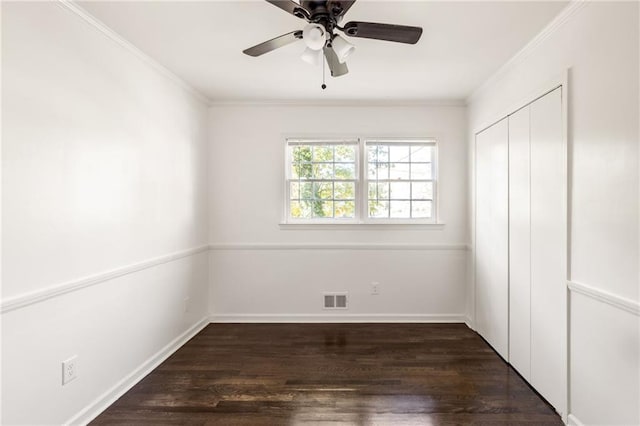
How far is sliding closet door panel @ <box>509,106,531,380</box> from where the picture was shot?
99.3 inches

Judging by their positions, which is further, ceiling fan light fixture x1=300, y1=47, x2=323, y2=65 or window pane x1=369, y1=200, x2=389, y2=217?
window pane x1=369, y1=200, x2=389, y2=217

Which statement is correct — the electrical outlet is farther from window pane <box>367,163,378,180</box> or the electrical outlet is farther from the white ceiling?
window pane <box>367,163,378,180</box>

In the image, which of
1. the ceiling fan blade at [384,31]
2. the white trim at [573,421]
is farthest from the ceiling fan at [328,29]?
the white trim at [573,421]

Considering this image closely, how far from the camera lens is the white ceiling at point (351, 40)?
6.66 ft

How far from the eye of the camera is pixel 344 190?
3.96 metres

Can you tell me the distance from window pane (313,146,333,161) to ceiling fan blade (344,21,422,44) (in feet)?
7.02

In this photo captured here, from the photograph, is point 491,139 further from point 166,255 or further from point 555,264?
point 166,255

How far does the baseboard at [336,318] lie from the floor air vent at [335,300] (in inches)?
4.1

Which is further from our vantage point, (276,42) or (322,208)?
(322,208)

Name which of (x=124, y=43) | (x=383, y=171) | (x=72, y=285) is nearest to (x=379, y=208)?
(x=383, y=171)

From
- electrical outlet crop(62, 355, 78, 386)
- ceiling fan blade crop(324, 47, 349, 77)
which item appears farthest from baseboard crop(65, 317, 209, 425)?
ceiling fan blade crop(324, 47, 349, 77)

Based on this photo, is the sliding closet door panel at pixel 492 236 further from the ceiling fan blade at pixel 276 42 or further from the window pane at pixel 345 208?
the ceiling fan blade at pixel 276 42

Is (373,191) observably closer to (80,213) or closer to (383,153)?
(383,153)

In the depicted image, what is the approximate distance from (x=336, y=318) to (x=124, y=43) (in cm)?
328
